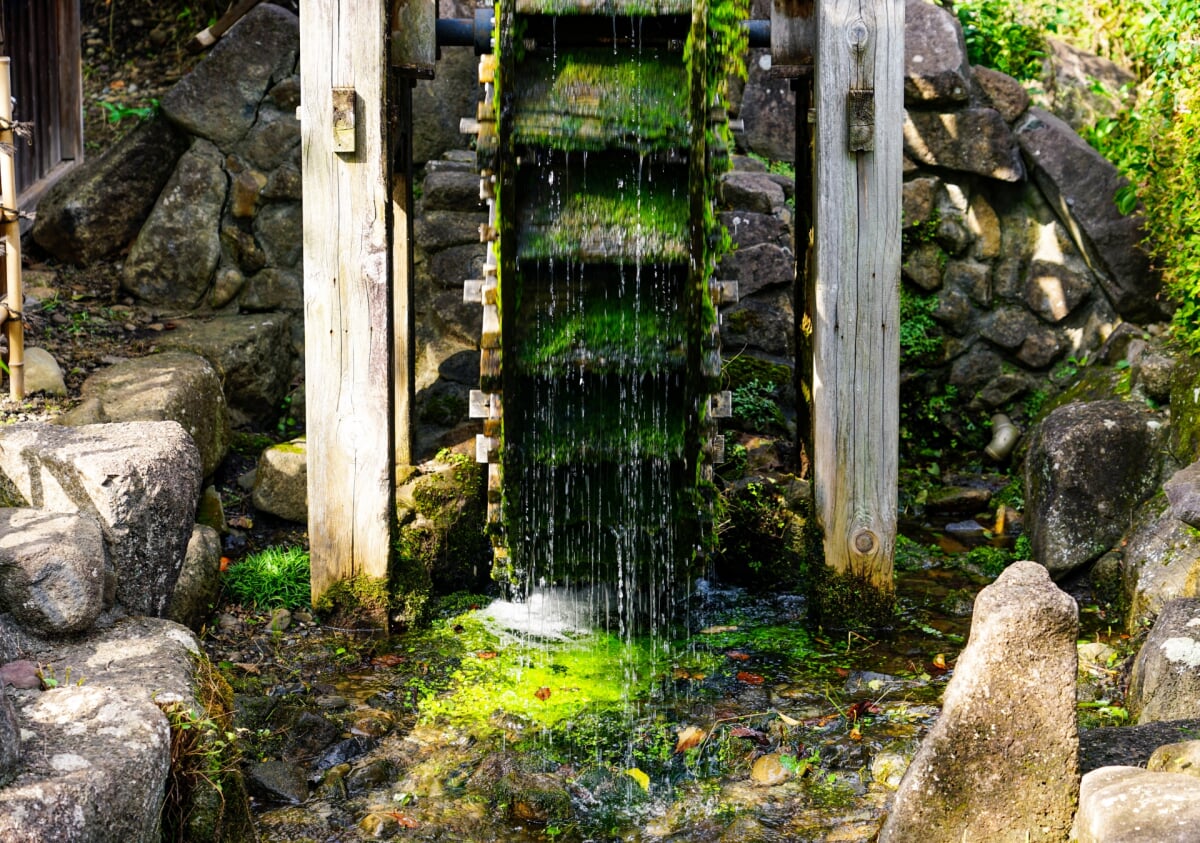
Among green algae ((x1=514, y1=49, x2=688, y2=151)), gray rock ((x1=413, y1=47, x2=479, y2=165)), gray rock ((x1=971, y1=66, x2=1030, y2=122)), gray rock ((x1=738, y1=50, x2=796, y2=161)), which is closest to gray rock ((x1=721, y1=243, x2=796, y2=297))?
gray rock ((x1=738, y1=50, x2=796, y2=161))

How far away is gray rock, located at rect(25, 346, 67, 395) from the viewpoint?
629 cm

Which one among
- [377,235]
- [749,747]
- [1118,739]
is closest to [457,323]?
[377,235]

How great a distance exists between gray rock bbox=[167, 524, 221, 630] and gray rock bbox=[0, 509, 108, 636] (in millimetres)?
980

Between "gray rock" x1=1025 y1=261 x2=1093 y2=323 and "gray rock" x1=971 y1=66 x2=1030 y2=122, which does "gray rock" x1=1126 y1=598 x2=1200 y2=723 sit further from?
"gray rock" x1=971 y1=66 x2=1030 y2=122

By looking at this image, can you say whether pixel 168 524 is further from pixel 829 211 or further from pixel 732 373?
pixel 732 373

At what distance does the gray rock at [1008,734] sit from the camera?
3447 millimetres

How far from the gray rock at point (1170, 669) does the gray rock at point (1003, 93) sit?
3.85 metres

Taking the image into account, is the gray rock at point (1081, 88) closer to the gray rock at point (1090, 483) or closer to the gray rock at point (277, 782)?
the gray rock at point (1090, 483)

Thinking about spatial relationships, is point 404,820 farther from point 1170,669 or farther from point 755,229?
point 755,229

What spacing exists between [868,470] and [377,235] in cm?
224

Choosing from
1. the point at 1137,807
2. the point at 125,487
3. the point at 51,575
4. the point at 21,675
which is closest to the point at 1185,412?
the point at 1137,807

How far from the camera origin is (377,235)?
17.3ft

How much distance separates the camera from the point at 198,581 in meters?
5.47

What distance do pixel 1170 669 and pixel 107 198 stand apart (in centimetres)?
627
